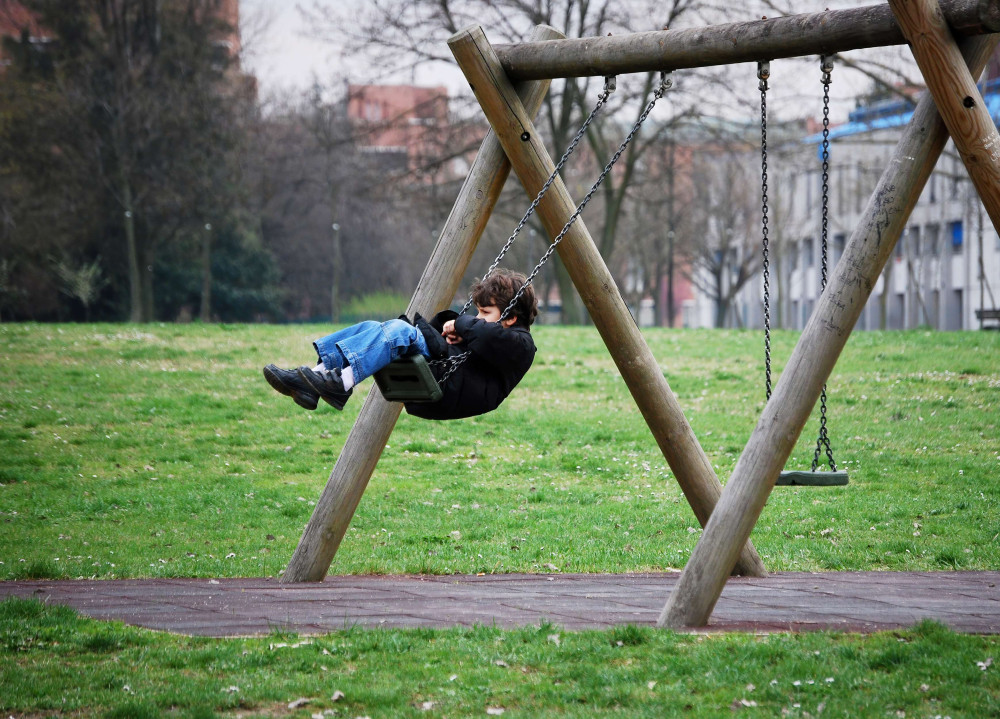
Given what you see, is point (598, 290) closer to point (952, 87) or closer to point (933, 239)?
point (952, 87)

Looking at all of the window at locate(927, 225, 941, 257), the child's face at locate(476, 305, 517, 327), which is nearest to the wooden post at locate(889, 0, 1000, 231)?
the child's face at locate(476, 305, 517, 327)

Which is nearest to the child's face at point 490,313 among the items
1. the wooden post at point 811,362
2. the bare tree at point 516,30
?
the wooden post at point 811,362

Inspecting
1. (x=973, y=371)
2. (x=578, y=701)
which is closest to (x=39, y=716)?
(x=578, y=701)

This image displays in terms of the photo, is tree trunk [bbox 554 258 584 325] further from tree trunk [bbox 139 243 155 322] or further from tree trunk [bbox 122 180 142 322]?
tree trunk [bbox 139 243 155 322]

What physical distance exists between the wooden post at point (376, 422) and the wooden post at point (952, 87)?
2.71 meters

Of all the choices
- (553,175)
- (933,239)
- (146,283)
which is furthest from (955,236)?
(553,175)

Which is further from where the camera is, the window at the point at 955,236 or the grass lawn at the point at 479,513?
the window at the point at 955,236

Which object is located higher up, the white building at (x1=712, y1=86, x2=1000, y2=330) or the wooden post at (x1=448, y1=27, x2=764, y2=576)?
the white building at (x1=712, y1=86, x2=1000, y2=330)

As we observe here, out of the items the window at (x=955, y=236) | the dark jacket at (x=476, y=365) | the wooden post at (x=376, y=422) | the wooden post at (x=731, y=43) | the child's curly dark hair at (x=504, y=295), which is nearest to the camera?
the wooden post at (x=731, y=43)

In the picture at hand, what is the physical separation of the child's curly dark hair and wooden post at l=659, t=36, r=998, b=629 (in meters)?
1.63

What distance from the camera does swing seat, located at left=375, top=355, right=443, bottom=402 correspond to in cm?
618

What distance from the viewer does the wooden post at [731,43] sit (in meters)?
5.88

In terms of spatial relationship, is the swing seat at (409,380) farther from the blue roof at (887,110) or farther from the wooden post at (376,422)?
the blue roof at (887,110)

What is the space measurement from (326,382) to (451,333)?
3.09 feet
